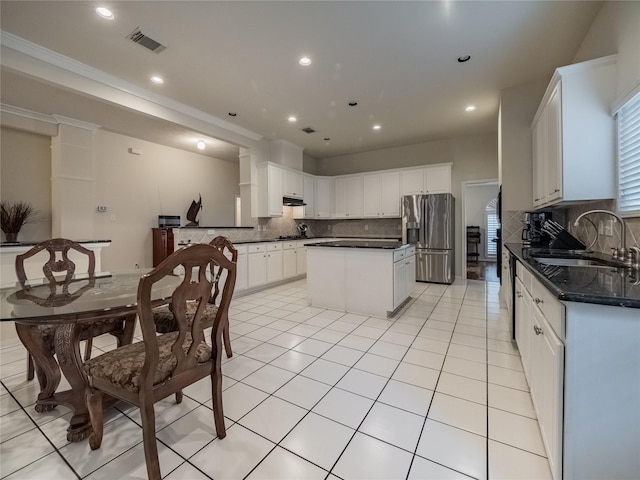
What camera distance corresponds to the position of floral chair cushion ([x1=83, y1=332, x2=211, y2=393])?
1.23 metres

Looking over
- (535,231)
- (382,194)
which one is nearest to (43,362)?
(535,231)

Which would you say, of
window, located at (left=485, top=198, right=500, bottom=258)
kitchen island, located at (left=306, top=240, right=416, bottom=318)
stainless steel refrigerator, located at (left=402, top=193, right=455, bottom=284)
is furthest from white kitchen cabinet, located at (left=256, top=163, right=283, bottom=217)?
window, located at (left=485, top=198, right=500, bottom=258)

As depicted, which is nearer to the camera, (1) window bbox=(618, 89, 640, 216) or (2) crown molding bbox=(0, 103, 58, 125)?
(1) window bbox=(618, 89, 640, 216)

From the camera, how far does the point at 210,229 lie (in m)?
4.69

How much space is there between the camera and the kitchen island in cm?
333

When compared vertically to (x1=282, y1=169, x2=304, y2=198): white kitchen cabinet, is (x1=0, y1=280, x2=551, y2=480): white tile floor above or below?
below

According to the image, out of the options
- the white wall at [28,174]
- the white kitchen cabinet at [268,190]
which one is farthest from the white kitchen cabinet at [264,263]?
the white wall at [28,174]

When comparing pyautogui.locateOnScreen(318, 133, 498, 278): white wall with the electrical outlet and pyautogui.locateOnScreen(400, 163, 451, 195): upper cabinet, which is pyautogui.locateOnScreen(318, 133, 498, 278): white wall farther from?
the electrical outlet

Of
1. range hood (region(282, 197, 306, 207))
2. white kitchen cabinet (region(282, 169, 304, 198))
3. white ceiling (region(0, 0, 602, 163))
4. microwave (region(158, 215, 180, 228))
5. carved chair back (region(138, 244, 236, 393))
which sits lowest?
carved chair back (region(138, 244, 236, 393))

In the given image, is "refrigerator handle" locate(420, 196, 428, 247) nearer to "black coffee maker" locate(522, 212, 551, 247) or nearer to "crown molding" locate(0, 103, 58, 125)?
"black coffee maker" locate(522, 212, 551, 247)

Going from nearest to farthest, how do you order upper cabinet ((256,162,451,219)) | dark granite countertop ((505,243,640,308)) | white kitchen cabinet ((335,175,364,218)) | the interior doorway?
dark granite countertop ((505,243,640,308)) → upper cabinet ((256,162,451,219)) → white kitchen cabinet ((335,175,364,218)) → the interior doorway

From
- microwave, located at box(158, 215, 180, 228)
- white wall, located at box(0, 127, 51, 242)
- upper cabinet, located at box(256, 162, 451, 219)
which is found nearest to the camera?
white wall, located at box(0, 127, 51, 242)

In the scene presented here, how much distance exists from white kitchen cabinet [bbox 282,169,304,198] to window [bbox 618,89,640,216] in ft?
15.6

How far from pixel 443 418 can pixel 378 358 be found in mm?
776
